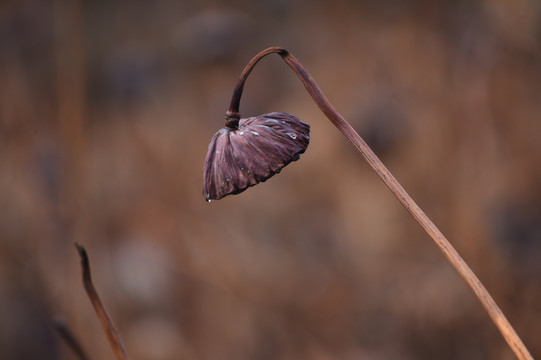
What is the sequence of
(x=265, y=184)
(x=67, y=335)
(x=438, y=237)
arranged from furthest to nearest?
(x=265, y=184) < (x=67, y=335) < (x=438, y=237)

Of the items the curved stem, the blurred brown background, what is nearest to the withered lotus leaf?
the curved stem

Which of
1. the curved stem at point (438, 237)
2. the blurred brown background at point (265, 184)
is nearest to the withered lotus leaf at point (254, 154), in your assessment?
the curved stem at point (438, 237)

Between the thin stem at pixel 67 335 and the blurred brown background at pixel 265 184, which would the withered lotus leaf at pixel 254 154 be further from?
the blurred brown background at pixel 265 184

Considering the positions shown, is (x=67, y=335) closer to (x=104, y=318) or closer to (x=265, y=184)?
(x=104, y=318)

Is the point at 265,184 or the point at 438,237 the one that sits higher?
the point at 438,237

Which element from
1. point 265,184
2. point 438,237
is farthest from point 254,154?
point 265,184

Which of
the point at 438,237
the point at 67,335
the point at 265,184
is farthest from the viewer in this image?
the point at 265,184
